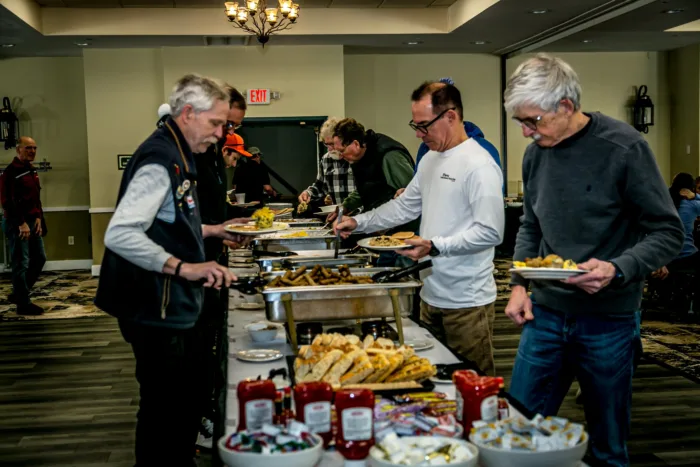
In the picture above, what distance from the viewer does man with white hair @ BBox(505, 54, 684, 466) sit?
1.79 m

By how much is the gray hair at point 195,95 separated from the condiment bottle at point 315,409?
0.93 meters

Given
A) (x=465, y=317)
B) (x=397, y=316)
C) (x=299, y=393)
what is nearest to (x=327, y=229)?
(x=465, y=317)

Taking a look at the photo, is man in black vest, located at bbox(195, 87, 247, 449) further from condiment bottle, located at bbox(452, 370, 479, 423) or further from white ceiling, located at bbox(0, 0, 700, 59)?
white ceiling, located at bbox(0, 0, 700, 59)

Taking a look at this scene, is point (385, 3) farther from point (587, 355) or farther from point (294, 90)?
point (587, 355)

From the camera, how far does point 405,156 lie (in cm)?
420

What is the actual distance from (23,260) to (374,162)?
3708mm

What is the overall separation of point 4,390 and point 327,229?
79.0 inches

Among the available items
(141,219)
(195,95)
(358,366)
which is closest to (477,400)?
(358,366)

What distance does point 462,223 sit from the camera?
2.53m

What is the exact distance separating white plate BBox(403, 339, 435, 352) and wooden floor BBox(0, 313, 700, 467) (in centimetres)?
147

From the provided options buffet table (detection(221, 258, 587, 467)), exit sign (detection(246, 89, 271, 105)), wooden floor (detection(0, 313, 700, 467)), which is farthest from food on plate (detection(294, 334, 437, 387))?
exit sign (detection(246, 89, 271, 105))

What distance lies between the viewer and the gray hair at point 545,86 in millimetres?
1802

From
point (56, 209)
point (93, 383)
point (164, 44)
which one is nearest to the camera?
point (93, 383)

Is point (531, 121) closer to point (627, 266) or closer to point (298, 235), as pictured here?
point (627, 266)
